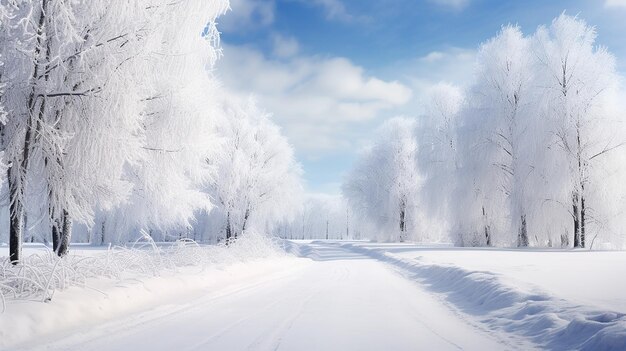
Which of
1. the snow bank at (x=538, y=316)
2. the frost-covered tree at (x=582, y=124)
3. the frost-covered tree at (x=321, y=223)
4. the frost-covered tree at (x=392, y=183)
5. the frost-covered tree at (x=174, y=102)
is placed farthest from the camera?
the frost-covered tree at (x=321, y=223)

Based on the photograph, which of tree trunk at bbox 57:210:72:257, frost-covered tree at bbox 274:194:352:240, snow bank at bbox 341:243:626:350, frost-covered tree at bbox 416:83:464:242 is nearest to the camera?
snow bank at bbox 341:243:626:350

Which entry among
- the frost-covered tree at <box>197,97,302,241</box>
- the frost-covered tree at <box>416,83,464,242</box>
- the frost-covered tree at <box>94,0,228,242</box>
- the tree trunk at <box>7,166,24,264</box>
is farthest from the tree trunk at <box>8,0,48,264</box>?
the frost-covered tree at <box>416,83,464,242</box>

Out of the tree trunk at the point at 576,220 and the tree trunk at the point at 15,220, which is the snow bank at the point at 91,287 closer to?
the tree trunk at the point at 15,220

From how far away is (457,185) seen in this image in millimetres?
25219

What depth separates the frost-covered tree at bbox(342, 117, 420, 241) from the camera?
36.9 metres

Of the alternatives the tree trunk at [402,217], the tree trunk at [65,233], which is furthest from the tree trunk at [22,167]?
the tree trunk at [402,217]

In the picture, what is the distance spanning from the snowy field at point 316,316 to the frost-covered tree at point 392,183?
93.5ft

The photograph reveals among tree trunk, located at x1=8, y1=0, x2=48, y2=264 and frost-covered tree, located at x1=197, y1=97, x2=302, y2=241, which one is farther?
frost-covered tree, located at x1=197, y1=97, x2=302, y2=241

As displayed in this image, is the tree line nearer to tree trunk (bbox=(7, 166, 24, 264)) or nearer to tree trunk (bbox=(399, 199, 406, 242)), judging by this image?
tree trunk (bbox=(7, 166, 24, 264))

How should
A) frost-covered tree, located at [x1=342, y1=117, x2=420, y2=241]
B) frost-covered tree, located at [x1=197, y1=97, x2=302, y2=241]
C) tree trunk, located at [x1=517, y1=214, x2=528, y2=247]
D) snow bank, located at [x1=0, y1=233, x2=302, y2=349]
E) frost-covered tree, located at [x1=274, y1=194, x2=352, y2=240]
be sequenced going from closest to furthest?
snow bank, located at [x1=0, y1=233, x2=302, y2=349]
tree trunk, located at [x1=517, y1=214, x2=528, y2=247]
frost-covered tree, located at [x1=197, y1=97, x2=302, y2=241]
frost-covered tree, located at [x1=342, y1=117, x2=420, y2=241]
frost-covered tree, located at [x1=274, y1=194, x2=352, y2=240]

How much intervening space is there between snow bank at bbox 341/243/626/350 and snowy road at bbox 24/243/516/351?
15.1 inches

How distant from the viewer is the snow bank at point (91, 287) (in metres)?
4.20

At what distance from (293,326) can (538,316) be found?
3033 mm

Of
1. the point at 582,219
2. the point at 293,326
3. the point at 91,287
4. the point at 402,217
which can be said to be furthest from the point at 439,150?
the point at 91,287
